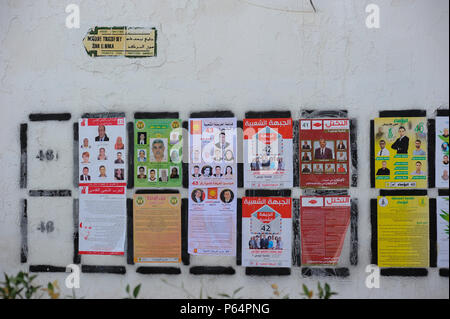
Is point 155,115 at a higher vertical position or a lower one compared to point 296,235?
higher

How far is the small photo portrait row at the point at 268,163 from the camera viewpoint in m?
3.29

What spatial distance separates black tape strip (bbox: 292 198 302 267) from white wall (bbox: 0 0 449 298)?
147mm

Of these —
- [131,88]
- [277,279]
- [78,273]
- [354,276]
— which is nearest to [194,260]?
[277,279]

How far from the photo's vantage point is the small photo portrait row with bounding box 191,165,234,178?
10.9 ft

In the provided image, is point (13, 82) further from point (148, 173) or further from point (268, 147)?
point (268, 147)

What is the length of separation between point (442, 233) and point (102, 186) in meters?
2.79

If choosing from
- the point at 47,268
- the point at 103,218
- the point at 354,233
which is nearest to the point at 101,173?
the point at 103,218

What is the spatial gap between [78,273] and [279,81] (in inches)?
91.7

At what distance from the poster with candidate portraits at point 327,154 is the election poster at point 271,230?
0.30 meters

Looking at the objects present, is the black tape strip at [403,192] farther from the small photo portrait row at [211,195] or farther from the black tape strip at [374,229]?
the small photo portrait row at [211,195]

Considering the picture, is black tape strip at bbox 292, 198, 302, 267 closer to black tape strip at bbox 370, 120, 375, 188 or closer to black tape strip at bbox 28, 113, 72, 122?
black tape strip at bbox 370, 120, 375, 188

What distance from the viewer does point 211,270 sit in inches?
131

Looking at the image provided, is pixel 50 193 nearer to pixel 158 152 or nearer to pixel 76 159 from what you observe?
pixel 76 159

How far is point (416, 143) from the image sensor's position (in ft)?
10.6
